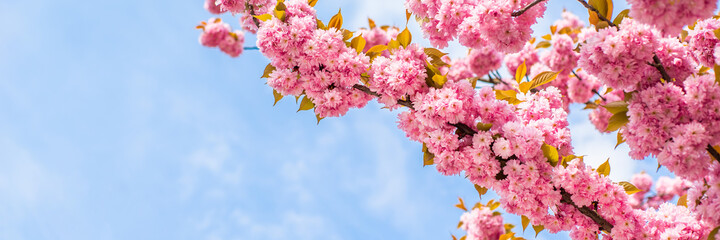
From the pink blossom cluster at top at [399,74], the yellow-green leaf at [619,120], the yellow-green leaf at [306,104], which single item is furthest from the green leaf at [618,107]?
the yellow-green leaf at [306,104]

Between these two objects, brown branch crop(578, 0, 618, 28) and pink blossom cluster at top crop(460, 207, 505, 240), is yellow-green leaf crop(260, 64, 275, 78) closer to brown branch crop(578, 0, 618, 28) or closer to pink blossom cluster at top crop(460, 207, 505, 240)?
brown branch crop(578, 0, 618, 28)

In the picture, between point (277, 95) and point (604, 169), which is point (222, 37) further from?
point (604, 169)

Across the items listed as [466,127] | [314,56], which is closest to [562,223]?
[466,127]

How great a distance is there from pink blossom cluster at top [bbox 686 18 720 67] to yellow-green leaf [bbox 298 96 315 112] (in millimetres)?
2491

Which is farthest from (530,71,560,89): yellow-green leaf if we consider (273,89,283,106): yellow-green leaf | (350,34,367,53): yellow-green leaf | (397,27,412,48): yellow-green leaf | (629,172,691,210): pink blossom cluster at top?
(629,172,691,210): pink blossom cluster at top

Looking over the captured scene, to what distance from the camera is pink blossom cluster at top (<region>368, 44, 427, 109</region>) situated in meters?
3.00

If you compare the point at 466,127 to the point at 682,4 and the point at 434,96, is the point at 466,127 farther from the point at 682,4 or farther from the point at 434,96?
the point at 682,4

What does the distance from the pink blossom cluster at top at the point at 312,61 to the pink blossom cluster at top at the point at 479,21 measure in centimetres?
62

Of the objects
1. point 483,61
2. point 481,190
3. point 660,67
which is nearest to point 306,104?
point 481,190

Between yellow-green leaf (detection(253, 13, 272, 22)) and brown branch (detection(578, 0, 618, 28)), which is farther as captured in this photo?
yellow-green leaf (detection(253, 13, 272, 22))

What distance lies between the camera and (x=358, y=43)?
3.34 meters

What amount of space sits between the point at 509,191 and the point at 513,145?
0.36 metres

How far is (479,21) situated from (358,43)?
2.78 ft

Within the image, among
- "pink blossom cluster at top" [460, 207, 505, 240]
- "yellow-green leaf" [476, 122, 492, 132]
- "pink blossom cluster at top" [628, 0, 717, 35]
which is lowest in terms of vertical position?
"pink blossom cluster at top" [628, 0, 717, 35]
